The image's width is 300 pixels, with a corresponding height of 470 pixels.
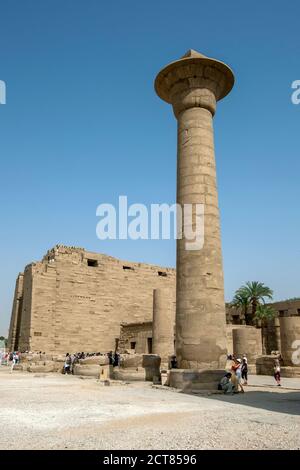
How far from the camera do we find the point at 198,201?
1214 centimetres

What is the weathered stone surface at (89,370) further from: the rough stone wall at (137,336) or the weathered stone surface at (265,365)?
the rough stone wall at (137,336)

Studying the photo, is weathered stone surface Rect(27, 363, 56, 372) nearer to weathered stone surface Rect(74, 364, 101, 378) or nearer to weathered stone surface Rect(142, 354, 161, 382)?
weathered stone surface Rect(74, 364, 101, 378)

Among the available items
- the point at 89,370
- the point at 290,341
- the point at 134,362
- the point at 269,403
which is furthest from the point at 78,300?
the point at 269,403

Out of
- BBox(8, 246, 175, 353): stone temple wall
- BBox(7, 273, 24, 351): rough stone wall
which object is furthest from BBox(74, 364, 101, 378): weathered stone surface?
BBox(7, 273, 24, 351): rough stone wall

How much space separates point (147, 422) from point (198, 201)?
721cm

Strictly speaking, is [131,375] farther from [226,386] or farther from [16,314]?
[16,314]

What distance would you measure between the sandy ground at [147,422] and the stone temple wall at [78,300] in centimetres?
1973

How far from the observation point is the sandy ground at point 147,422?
4746 mm

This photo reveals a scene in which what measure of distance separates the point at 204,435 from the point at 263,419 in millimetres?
1741

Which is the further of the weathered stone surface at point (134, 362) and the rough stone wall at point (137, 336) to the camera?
the rough stone wall at point (137, 336)

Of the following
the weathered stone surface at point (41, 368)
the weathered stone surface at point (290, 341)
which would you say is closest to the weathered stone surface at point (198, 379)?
the weathered stone surface at point (290, 341)

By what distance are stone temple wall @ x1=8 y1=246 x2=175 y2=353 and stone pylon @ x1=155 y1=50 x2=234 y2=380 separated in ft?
60.9

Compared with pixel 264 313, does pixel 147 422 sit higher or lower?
lower

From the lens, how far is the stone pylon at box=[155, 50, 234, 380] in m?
11.4
